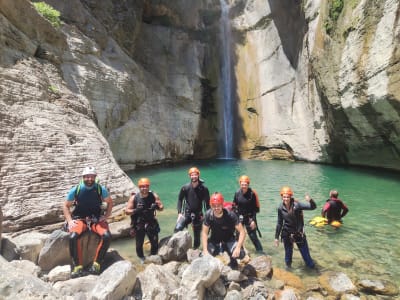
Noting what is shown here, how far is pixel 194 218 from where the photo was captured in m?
7.76

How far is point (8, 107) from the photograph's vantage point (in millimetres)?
9930

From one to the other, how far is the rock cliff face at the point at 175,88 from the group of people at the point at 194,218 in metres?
2.50

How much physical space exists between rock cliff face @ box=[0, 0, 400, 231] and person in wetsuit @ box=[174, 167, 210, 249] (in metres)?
3.37

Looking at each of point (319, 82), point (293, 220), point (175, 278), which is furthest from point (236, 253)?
point (319, 82)

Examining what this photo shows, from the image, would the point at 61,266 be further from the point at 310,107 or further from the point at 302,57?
the point at 302,57

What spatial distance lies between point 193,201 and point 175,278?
2.25 meters

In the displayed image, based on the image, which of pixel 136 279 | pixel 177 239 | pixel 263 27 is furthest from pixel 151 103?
pixel 136 279

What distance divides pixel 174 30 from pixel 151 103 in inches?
419

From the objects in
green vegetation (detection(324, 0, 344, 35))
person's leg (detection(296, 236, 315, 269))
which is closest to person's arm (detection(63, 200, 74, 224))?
person's leg (detection(296, 236, 315, 269))

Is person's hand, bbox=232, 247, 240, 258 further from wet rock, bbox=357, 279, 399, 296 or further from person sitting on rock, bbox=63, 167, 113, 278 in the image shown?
wet rock, bbox=357, 279, 399, 296

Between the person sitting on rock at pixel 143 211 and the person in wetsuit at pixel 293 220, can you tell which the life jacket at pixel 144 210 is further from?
the person in wetsuit at pixel 293 220

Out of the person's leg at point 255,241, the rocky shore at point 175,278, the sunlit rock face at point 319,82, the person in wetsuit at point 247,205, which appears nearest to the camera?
the rocky shore at point 175,278

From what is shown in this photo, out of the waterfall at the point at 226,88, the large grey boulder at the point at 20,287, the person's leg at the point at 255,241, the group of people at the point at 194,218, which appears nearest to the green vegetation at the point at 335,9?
the waterfall at the point at 226,88

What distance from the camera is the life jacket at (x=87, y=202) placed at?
6.14 metres
